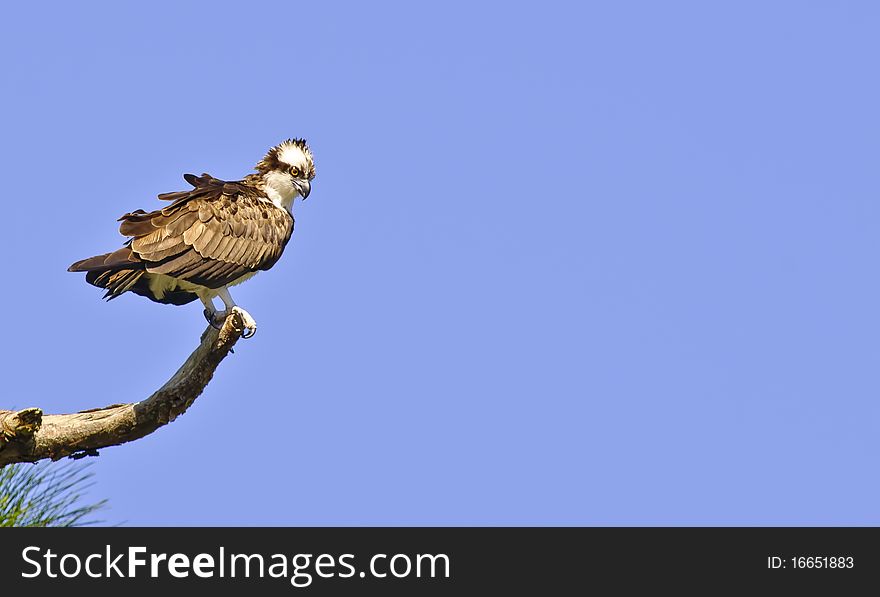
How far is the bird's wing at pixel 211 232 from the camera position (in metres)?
14.3

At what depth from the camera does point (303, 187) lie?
16.8 m

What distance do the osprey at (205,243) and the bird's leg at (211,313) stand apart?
10 millimetres

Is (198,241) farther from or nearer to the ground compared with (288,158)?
nearer to the ground

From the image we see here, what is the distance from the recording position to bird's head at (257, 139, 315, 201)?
16688 millimetres

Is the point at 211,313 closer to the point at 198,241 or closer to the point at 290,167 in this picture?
the point at 198,241

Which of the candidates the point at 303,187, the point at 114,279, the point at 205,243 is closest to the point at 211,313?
the point at 205,243

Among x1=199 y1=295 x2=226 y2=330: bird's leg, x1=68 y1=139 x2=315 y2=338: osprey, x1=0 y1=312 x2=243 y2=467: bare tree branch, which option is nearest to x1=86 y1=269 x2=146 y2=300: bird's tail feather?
x1=68 y1=139 x2=315 y2=338: osprey

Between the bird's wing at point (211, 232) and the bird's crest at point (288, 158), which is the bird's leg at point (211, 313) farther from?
the bird's crest at point (288, 158)

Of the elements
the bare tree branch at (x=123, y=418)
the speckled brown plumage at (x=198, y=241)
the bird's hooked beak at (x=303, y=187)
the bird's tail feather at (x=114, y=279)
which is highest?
the bird's hooked beak at (x=303, y=187)

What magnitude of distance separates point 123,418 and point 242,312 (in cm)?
164

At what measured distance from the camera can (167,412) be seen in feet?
41.6

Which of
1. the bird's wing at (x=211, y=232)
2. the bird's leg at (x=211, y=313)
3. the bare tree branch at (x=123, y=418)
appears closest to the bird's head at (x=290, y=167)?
the bird's wing at (x=211, y=232)
